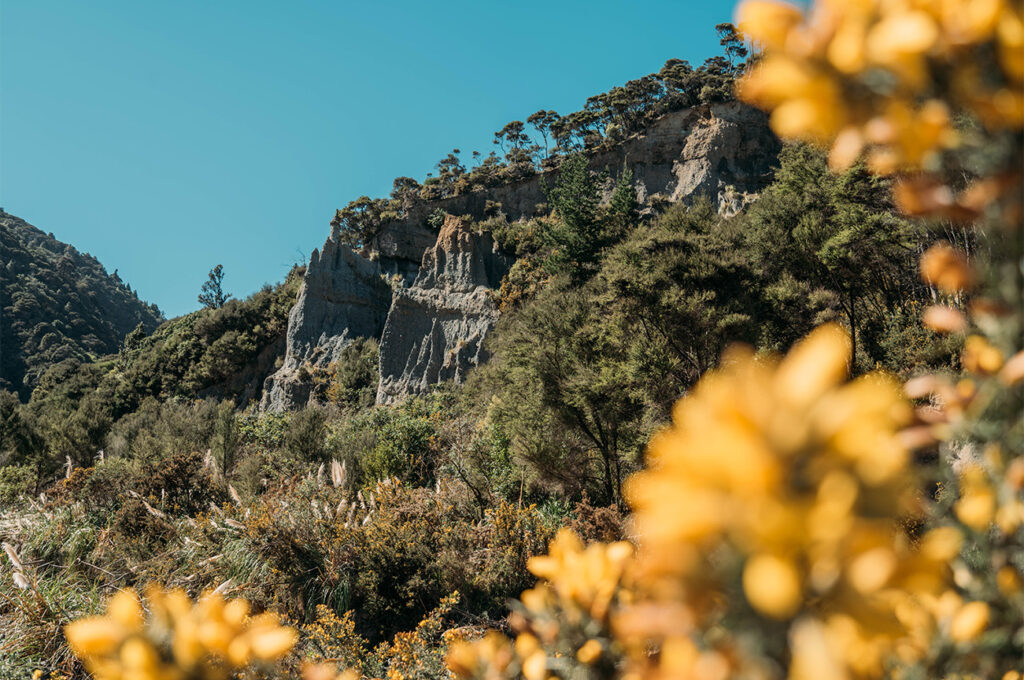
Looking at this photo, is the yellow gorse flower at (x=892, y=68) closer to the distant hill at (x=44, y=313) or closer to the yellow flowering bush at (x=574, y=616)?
the yellow flowering bush at (x=574, y=616)

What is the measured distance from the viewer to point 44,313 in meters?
48.8

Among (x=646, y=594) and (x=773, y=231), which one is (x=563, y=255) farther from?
(x=646, y=594)

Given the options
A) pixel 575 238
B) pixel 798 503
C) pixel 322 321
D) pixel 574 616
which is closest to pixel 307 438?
pixel 322 321

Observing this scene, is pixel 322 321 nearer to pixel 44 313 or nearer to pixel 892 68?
pixel 892 68

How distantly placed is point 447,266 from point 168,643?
24110mm

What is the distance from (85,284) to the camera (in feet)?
195

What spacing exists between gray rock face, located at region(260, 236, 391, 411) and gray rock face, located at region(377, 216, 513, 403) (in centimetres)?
453

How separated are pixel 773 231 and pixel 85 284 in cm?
7360

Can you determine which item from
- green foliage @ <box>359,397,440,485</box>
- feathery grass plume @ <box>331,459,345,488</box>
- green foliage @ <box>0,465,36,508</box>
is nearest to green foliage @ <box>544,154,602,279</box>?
green foliage @ <box>359,397,440,485</box>

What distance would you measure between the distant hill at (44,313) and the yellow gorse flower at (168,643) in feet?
175

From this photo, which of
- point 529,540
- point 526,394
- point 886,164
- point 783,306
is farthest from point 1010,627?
point 783,306

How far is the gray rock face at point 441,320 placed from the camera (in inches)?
874

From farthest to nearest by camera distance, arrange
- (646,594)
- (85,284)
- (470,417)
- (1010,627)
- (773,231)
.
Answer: (85,284) < (470,417) < (773,231) < (646,594) < (1010,627)

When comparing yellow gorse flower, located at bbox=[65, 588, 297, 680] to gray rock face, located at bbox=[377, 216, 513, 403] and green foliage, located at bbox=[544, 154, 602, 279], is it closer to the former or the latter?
gray rock face, located at bbox=[377, 216, 513, 403]
